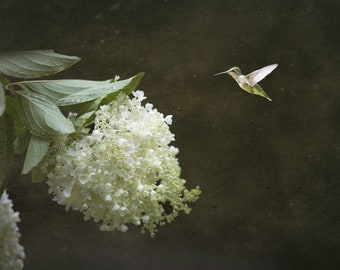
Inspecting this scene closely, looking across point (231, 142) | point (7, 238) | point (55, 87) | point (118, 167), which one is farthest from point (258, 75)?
point (231, 142)

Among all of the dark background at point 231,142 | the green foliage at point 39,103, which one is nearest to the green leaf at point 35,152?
the green foliage at point 39,103

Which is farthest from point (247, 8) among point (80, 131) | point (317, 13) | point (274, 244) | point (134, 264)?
point (80, 131)

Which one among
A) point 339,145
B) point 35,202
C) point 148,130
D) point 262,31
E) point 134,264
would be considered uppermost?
point 148,130

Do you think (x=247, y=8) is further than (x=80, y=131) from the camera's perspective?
Yes

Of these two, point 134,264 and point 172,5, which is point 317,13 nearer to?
point 172,5

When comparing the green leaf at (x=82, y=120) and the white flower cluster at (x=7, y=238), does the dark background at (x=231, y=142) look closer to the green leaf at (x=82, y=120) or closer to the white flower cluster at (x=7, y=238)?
the white flower cluster at (x=7, y=238)

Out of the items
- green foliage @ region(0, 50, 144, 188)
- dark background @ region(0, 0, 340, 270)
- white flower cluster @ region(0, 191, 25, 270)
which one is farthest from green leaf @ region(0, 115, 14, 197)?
dark background @ region(0, 0, 340, 270)

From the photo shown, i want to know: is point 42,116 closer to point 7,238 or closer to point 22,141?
point 22,141
